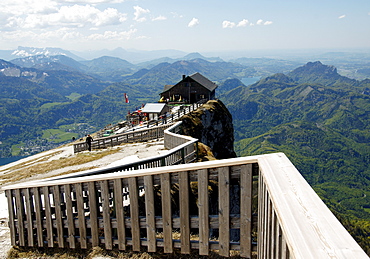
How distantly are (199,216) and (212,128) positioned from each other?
37.1 metres

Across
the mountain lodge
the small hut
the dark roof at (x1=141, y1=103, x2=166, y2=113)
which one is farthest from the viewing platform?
the mountain lodge

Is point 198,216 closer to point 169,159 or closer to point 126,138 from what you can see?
point 169,159

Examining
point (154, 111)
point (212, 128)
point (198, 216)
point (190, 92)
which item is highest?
point (198, 216)

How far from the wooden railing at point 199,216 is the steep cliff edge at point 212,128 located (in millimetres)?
27850

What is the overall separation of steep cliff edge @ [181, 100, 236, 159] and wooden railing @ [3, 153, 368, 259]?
27.9 metres

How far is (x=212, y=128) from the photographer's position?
42.4 metres

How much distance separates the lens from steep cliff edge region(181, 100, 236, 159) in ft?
123

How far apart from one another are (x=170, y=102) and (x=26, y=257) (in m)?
58.2

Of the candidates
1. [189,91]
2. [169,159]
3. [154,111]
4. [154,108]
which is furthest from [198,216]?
[189,91]

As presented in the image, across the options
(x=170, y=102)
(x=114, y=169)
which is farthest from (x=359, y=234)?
(x=114, y=169)

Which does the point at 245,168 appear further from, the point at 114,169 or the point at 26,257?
the point at 26,257

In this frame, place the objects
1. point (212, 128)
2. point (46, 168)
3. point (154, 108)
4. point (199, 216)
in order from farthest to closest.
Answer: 1. point (154, 108)
2. point (212, 128)
3. point (46, 168)
4. point (199, 216)

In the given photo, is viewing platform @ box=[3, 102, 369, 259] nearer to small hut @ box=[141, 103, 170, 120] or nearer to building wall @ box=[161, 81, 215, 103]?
small hut @ box=[141, 103, 170, 120]

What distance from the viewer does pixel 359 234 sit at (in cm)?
9494
